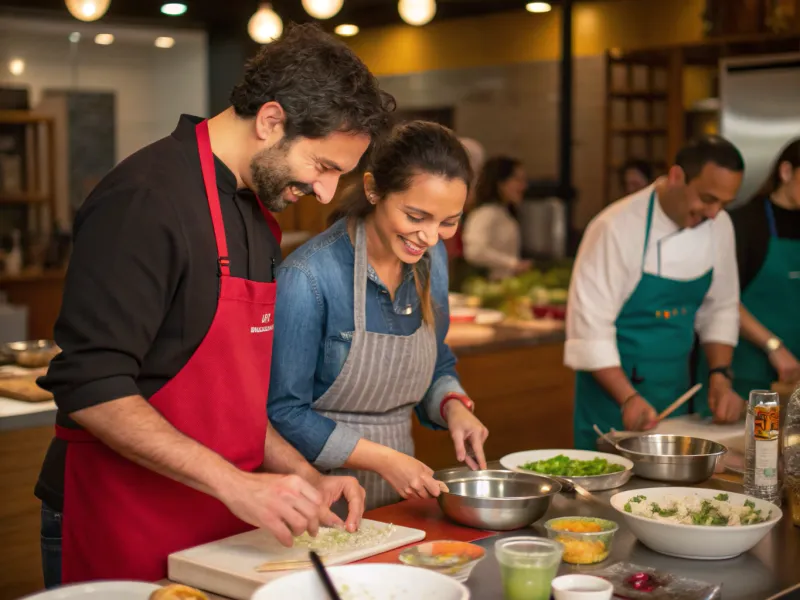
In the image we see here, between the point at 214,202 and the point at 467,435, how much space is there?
2.73 ft

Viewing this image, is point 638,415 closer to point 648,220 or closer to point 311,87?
point 648,220

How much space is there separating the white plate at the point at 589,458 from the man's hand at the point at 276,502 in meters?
0.70

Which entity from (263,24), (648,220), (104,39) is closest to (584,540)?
(648,220)

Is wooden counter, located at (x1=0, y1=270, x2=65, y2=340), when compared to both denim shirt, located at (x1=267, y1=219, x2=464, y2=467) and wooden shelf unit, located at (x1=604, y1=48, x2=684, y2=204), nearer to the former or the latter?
wooden shelf unit, located at (x1=604, y1=48, x2=684, y2=204)

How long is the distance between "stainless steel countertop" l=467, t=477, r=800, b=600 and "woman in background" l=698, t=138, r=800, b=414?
1853 millimetres

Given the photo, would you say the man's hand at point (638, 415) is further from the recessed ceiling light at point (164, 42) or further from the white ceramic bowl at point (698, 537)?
the recessed ceiling light at point (164, 42)

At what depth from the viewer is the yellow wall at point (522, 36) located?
292 inches

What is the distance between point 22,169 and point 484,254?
3994 millimetres

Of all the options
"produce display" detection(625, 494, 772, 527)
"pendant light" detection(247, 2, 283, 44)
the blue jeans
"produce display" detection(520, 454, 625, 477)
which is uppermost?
"pendant light" detection(247, 2, 283, 44)

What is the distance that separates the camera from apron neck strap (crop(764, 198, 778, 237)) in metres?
3.98

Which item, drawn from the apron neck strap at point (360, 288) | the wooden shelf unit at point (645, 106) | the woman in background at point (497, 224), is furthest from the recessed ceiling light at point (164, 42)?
the apron neck strap at point (360, 288)

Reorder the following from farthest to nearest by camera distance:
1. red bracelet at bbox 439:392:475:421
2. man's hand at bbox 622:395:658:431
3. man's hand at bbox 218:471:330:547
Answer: man's hand at bbox 622:395:658:431, red bracelet at bbox 439:392:475:421, man's hand at bbox 218:471:330:547

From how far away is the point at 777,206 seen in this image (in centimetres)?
397

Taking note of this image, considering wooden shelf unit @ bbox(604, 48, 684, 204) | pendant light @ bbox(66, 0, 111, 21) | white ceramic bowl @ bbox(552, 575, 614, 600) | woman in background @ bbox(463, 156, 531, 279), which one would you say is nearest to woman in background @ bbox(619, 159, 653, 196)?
wooden shelf unit @ bbox(604, 48, 684, 204)
